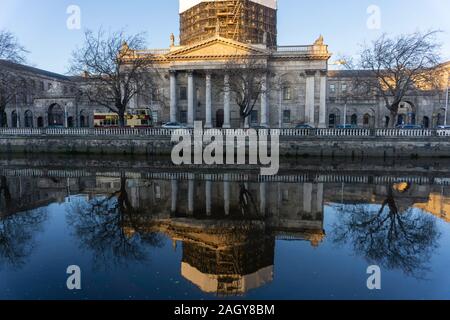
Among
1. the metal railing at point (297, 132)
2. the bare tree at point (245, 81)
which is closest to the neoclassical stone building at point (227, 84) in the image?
the bare tree at point (245, 81)

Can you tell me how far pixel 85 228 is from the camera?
991cm

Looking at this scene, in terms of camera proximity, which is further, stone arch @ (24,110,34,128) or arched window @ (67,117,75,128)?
stone arch @ (24,110,34,128)

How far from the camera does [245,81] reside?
1267 inches

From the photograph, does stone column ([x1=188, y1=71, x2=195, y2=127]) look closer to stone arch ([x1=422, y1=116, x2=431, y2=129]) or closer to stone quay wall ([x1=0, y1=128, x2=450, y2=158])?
stone quay wall ([x1=0, y1=128, x2=450, y2=158])

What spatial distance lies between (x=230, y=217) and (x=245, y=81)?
2372 cm

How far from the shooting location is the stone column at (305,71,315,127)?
146 ft

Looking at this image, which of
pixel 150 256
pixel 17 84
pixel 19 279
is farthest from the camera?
pixel 17 84

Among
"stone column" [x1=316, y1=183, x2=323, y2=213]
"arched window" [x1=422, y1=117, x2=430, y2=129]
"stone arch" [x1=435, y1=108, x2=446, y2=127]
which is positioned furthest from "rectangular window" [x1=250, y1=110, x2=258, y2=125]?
"stone arch" [x1=435, y1=108, x2=446, y2=127]

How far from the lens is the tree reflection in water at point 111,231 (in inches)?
309

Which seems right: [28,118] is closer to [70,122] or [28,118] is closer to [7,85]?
[70,122]

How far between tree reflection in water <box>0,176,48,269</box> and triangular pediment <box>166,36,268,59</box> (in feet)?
114
